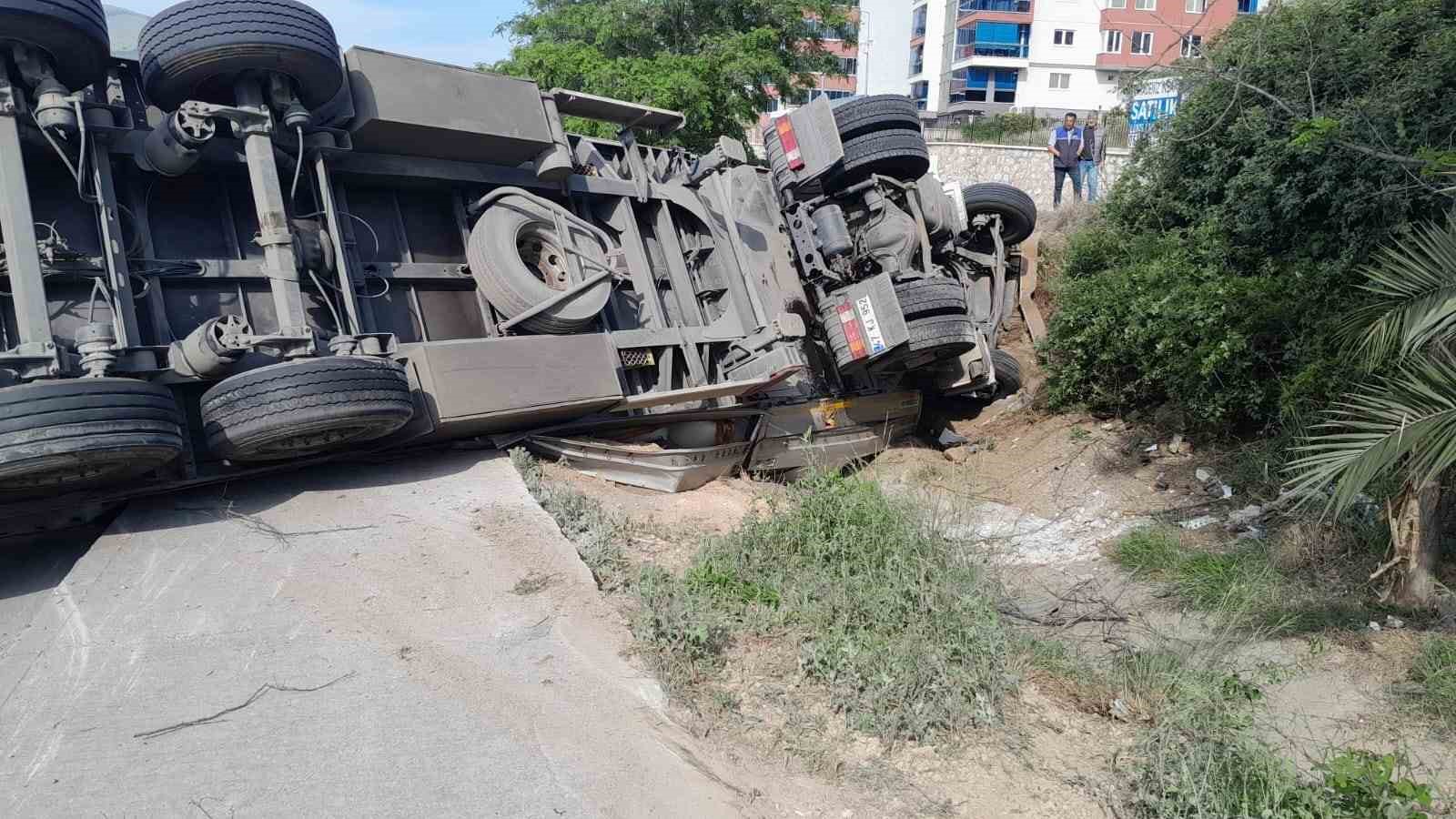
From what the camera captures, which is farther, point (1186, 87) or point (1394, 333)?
point (1186, 87)

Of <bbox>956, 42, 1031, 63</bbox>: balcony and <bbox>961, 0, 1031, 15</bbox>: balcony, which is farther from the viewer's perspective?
<bbox>956, 42, 1031, 63</bbox>: balcony

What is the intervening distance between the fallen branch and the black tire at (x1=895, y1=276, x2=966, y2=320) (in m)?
4.89

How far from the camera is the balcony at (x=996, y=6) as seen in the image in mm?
45094

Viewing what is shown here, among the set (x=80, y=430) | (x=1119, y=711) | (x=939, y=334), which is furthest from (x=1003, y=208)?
(x=80, y=430)

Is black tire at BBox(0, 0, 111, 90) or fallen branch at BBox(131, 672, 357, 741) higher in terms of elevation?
black tire at BBox(0, 0, 111, 90)

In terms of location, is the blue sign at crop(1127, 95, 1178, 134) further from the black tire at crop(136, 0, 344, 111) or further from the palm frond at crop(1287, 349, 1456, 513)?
the black tire at crop(136, 0, 344, 111)

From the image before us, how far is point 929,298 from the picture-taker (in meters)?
7.21

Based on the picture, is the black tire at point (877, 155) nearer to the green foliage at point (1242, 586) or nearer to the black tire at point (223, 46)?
the green foliage at point (1242, 586)

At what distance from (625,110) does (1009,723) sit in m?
5.03

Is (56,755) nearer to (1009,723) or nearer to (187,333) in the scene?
(187,333)

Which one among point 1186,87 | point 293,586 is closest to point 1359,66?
point 1186,87

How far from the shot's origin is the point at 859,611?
4.32 metres

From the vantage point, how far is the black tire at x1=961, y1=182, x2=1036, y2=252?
9719 millimetres

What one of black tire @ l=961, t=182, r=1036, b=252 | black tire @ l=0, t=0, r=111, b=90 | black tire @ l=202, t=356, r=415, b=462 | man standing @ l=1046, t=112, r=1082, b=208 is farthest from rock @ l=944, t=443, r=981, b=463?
black tire @ l=0, t=0, r=111, b=90
